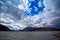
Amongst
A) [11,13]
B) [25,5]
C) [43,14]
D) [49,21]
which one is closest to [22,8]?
[25,5]

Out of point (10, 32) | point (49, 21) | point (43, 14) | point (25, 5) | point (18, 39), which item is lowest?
point (18, 39)

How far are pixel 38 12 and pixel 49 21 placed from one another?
1.31ft

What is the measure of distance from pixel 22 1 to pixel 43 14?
0.69 meters

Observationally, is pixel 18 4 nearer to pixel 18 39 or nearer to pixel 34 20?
pixel 34 20

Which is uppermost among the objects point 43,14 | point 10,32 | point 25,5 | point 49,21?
point 25,5

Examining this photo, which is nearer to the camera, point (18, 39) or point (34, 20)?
point (18, 39)

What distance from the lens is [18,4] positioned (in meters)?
3.15

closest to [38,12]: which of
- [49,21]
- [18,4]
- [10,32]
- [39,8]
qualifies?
[39,8]

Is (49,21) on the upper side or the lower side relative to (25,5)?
lower

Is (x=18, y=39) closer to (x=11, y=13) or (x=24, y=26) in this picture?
(x=24, y=26)

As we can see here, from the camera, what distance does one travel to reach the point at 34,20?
321 cm

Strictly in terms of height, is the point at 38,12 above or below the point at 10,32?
above

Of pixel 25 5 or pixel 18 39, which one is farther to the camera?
pixel 25 5

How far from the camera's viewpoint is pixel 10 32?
3152 millimetres
